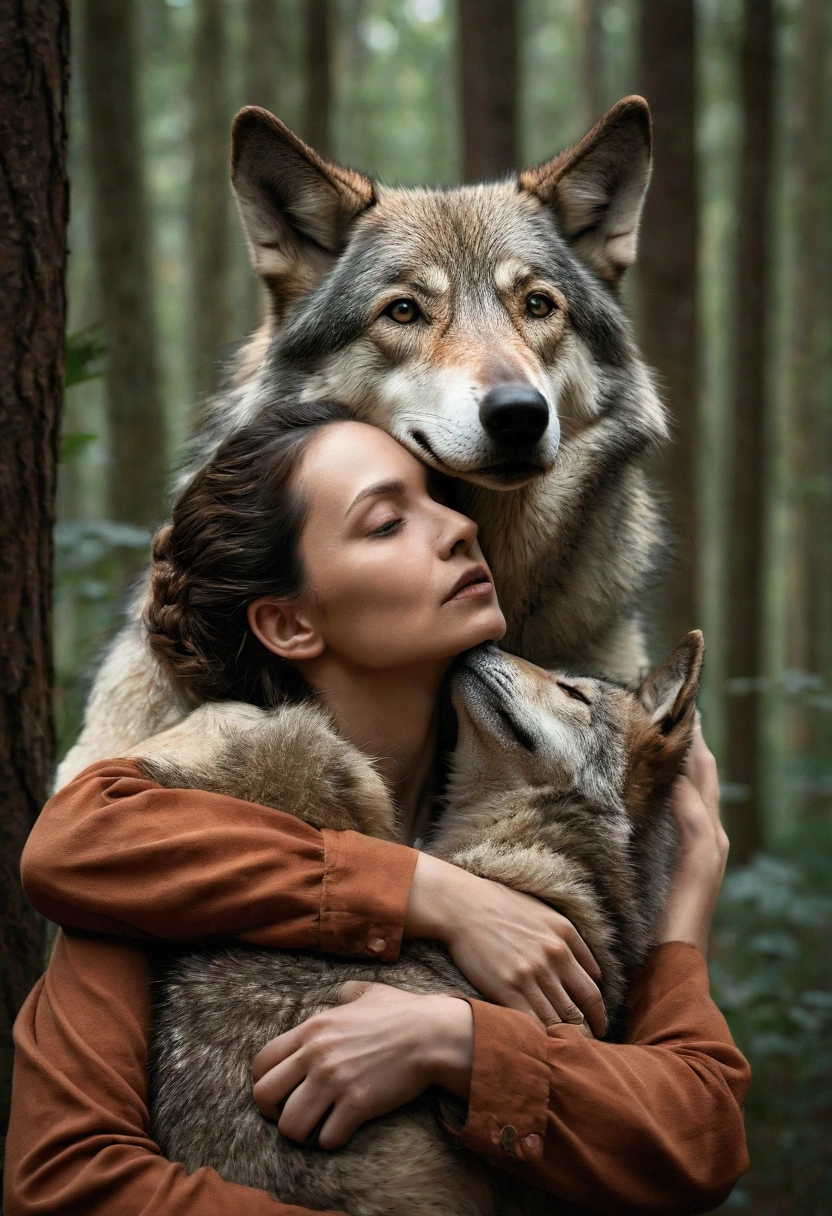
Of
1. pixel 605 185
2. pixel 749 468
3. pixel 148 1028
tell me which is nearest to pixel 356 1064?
pixel 148 1028

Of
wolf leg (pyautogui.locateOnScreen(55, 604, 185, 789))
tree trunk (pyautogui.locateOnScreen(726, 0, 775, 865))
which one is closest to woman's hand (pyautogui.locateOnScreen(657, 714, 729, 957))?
wolf leg (pyautogui.locateOnScreen(55, 604, 185, 789))

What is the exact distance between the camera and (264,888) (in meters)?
2.38

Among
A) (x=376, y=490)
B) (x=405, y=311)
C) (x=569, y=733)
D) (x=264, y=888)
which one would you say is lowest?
(x=264, y=888)

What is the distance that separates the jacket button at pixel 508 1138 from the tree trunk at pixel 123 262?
20.2ft

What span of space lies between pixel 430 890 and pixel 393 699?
0.59 m

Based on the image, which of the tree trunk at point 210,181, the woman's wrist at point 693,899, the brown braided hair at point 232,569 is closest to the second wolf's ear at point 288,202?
the brown braided hair at point 232,569

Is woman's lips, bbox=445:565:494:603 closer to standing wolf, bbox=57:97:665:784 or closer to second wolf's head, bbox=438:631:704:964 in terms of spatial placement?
second wolf's head, bbox=438:631:704:964

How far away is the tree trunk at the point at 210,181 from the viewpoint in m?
12.8

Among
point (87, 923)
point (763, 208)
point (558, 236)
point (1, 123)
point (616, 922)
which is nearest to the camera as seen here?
point (87, 923)

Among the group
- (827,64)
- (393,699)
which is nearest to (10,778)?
(393,699)

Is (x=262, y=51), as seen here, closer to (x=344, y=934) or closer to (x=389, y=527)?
(x=389, y=527)

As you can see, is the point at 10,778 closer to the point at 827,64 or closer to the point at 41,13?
the point at 41,13

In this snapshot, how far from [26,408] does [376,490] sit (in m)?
1.18

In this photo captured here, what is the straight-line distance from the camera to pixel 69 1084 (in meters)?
2.22
